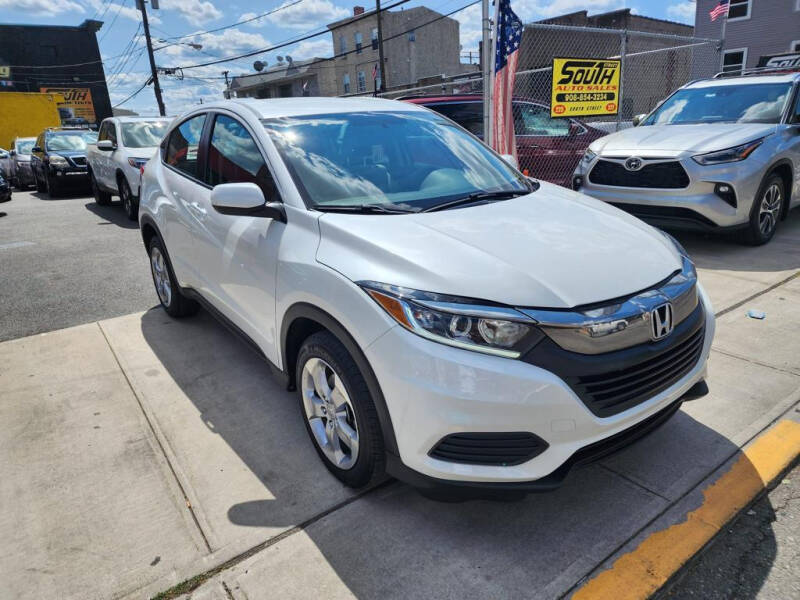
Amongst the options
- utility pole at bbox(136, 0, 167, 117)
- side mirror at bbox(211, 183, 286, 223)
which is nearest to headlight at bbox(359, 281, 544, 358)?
side mirror at bbox(211, 183, 286, 223)

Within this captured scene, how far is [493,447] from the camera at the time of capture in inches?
78.0

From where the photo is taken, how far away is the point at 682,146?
5715 mm

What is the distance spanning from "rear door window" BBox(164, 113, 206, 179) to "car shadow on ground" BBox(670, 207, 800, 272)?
15.6ft

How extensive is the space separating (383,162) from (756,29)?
25.1 metres

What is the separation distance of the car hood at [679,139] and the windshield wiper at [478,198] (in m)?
3.44

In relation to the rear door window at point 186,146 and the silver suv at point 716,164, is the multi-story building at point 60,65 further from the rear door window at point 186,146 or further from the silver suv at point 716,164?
the silver suv at point 716,164

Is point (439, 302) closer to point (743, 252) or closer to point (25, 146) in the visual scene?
point (743, 252)

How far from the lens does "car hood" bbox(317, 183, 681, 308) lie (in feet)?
6.75

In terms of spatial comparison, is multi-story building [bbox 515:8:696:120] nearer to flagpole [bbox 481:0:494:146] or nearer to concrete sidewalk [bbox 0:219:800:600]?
flagpole [bbox 481:0:494:146]

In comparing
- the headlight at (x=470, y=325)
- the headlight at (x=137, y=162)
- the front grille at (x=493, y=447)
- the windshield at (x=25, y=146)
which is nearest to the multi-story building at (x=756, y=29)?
the headlight at (x=137, y=162)

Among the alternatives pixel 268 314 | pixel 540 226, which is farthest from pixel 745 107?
pixel 268 314

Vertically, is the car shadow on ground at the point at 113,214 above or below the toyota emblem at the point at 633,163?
below

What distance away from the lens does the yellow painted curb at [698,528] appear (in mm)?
2033

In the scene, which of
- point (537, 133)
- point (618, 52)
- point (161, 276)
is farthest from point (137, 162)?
point (618, 52)
